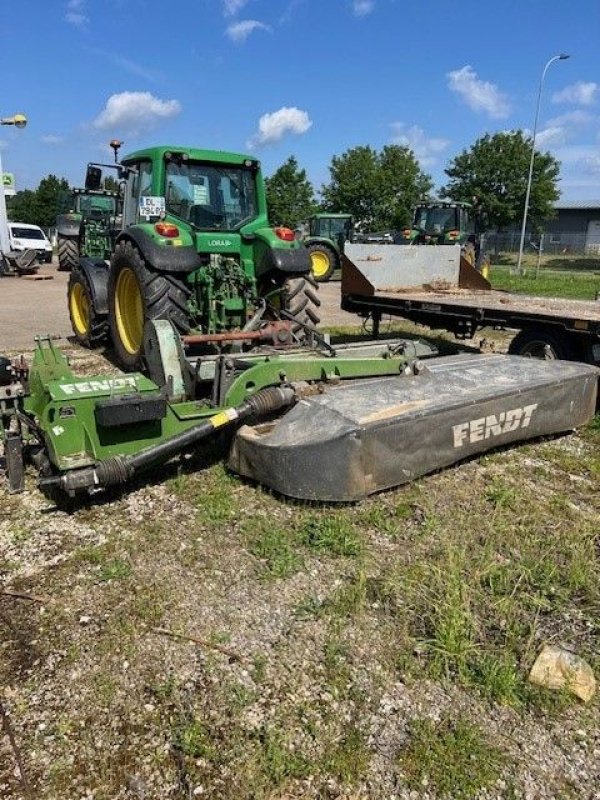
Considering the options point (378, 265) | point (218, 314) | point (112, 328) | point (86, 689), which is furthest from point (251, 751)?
point (378, 265)

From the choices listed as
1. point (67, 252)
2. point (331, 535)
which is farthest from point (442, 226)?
point (331, 535)

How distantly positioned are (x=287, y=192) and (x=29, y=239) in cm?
1707

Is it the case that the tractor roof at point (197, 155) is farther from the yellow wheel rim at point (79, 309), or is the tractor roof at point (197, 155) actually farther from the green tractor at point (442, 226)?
the green tractor at point (442, 226)

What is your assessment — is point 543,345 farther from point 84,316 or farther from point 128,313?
point 84,316

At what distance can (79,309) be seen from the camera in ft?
25.7

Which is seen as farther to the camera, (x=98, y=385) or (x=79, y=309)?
(x=79, y=309)

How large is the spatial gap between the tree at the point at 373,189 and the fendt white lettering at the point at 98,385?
3467 cm

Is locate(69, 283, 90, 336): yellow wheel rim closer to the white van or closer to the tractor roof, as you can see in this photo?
the tractor roof

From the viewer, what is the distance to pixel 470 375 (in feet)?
13.9

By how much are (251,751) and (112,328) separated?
5.13 meters

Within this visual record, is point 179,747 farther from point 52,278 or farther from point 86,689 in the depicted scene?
point 52,278

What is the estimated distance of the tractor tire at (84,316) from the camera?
7.09 metres

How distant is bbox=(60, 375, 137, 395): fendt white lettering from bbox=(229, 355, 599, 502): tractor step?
0.70 m

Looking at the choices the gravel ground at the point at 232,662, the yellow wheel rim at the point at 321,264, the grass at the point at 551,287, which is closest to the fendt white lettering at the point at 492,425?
the gravel ground at the point at 232,662
